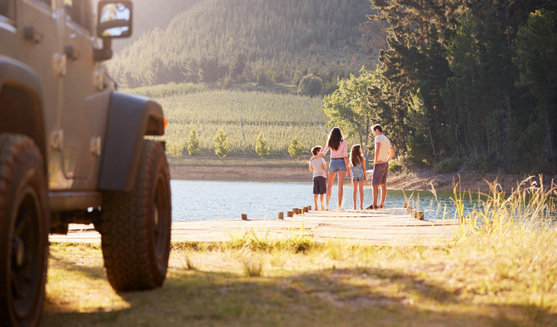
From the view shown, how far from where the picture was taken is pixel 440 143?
4719 centimetres

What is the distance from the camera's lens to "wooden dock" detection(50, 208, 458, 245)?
806 cm

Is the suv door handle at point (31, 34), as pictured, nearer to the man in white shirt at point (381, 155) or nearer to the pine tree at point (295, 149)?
the man in white shirt at point (381, 155)

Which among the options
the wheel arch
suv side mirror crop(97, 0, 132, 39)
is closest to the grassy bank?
the wheel arch

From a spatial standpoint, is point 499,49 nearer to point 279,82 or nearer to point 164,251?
point 164,251

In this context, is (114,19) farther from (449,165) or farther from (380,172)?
(449,165)

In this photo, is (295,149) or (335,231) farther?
(295,149)

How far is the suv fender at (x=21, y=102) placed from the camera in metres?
2.84

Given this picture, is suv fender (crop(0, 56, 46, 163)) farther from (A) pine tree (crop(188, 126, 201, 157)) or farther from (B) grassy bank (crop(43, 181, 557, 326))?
(A) pine tree (crop(188, 126, 201, 157))

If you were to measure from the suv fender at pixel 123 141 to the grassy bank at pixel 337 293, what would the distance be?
2.64 feet

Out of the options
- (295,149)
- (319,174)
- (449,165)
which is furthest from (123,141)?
(295,149)

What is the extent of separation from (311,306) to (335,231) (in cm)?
512

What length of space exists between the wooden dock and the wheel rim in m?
4.61

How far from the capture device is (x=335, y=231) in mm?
9102

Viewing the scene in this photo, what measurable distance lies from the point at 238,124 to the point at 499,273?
4147 inches
